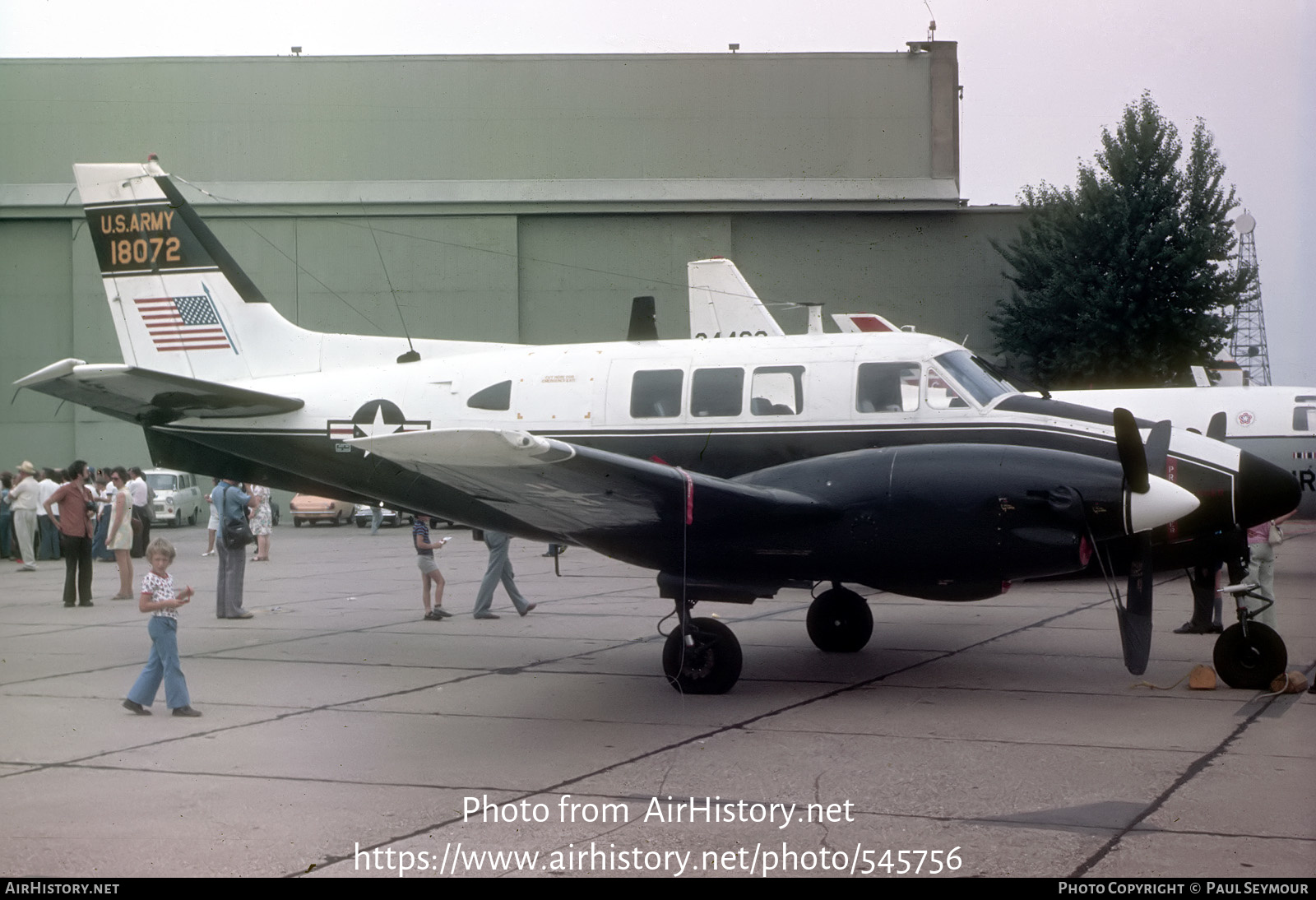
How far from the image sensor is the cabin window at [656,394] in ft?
35.6

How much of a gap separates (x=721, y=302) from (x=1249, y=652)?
14.3 meters

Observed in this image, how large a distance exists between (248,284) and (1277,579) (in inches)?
595

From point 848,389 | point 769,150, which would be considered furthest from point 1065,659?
point 769,150

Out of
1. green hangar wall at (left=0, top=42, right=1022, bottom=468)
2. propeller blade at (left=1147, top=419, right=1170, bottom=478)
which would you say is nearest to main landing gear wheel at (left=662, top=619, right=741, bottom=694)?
propeller blade at (left=1147, top=419, right=1170, bottom=478)

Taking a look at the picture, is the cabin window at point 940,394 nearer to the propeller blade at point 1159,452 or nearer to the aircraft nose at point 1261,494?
the propeller blade at point 1159,452

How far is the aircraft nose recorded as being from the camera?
8.72m

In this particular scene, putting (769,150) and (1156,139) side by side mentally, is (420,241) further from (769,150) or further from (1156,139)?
(1156,139)

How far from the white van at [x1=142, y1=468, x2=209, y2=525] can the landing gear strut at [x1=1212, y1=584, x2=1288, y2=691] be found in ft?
96.6

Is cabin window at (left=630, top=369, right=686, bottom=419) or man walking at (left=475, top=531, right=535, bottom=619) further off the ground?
cabin window at (left=630, top=369, right=686, bottom=419)

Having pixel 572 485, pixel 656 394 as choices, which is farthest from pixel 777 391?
pixel 572 485

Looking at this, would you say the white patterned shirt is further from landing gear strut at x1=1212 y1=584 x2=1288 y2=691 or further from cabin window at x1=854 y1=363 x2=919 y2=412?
landing gear strut at x1=1212 y1=584 x2=1288 y2=691

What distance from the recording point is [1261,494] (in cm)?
872

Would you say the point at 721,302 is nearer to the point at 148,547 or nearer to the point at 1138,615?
the point at 1138,615

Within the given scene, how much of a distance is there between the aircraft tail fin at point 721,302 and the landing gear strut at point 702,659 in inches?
515
